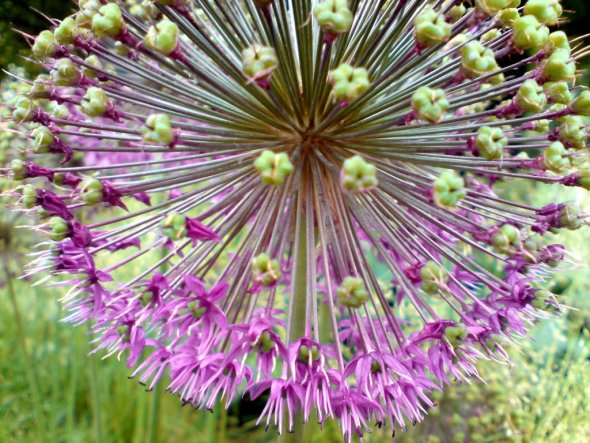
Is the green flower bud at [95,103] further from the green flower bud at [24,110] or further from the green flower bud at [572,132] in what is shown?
the green flower bud at [572,132]

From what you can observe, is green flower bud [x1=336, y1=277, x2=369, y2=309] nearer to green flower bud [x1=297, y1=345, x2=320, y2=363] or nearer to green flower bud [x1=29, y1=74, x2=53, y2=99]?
green flower bud [x1=297, y1=345, x2=320, y2=363]

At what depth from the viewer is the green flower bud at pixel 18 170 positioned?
1.23 metres

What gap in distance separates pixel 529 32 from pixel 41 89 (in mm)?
1062

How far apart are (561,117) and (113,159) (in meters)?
2.09

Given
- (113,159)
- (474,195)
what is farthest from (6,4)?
(474,195)

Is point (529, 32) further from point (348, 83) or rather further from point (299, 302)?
point (299, 302)

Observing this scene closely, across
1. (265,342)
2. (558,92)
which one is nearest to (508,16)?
(558,92)

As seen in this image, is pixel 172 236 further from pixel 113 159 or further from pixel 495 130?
pixel 113 159

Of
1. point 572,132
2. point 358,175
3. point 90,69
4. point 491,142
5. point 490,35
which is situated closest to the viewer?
point 358,175

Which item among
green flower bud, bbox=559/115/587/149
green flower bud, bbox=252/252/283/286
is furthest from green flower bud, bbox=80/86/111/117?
green flower bud, bbox=559/115/587/149

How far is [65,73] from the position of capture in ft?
3.82

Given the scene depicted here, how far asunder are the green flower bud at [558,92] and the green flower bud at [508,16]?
17 cm

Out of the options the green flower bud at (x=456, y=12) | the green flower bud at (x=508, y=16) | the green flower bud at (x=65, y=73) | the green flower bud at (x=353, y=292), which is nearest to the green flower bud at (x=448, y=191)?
the green flower bud at (x=353, y=292)

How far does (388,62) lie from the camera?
1.34m
